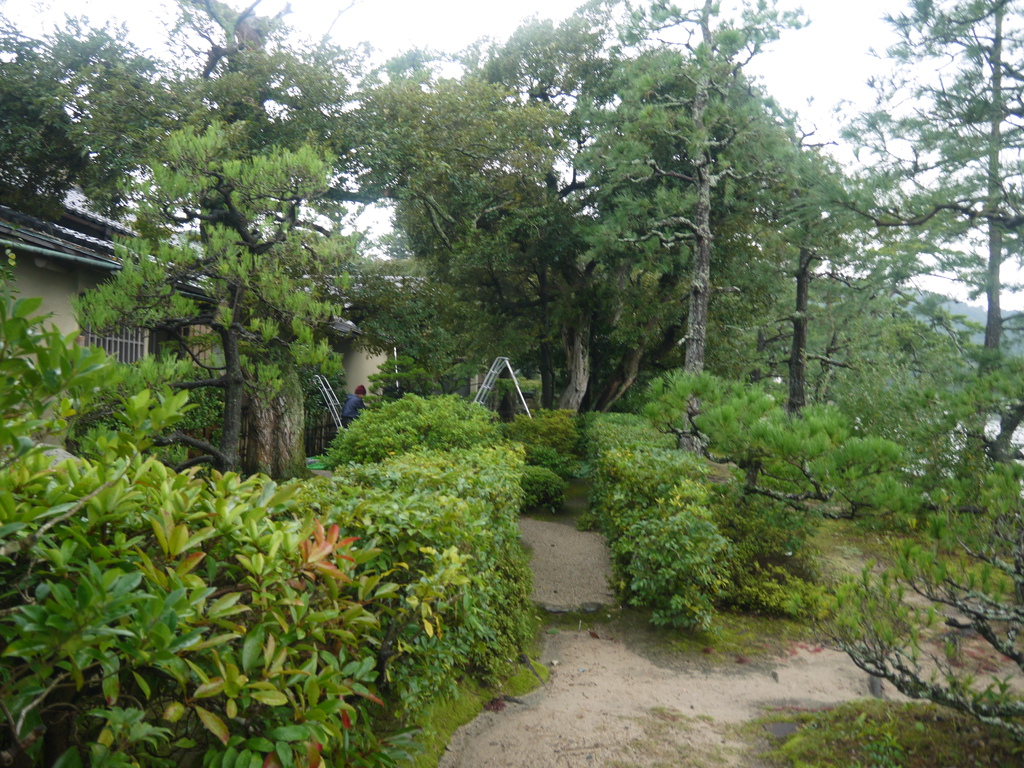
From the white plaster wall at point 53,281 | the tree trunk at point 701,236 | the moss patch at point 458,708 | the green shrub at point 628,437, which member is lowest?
the moss patch at point 458,708

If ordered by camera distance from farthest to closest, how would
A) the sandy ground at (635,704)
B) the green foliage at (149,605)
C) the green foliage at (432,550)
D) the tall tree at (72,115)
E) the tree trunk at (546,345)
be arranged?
the tree trunk at (546,345) < the tall tree at (72,115) < the sandy ground at (635,704) < the green foliage at (432,550) < the green foliage at (149,605)

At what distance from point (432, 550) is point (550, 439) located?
11.3 m

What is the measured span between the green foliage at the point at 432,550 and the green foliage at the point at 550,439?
815cm

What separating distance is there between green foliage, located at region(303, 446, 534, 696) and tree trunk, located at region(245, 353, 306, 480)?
22.4 feet

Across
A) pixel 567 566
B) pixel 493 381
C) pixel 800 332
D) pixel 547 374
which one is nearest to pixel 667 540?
pixel 567 566

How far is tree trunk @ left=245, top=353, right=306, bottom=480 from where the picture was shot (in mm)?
11117

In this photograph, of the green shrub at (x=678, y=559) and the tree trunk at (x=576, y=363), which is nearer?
the green shrub at (x=678, y=559)

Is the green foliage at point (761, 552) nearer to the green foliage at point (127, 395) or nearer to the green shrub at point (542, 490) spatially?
the green shrub at point (542, 490)

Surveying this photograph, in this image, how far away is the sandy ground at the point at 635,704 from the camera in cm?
379

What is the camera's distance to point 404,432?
851 cm

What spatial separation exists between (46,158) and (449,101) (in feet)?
24.0

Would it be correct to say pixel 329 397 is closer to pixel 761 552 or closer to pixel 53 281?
pixel 53 281

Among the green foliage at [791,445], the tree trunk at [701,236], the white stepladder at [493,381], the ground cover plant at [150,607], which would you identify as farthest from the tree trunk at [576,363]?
the ground cover plant at [150,607]

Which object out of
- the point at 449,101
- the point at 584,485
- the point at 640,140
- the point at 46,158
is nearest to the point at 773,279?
the point at 640,140
